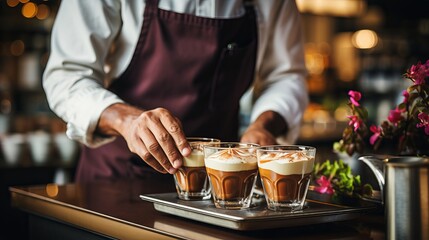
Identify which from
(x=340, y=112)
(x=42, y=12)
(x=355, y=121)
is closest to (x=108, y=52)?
(x=355, y=121)

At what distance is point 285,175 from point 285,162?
24 mm

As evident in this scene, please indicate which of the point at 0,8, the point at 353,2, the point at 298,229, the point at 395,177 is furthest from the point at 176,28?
the point at 353,2

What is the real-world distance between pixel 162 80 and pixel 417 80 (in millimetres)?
883

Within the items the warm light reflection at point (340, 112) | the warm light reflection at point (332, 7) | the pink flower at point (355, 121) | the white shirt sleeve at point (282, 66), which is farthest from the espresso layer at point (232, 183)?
the warm light reflection at point (340, 112)

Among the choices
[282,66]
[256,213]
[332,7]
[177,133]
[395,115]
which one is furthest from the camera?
[332,7]

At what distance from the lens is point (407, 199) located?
1.09m

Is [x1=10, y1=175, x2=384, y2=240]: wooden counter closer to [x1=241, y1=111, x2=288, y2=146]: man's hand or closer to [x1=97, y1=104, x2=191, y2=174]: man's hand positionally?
[x1=97, y1=104, x2=191, y2=174]: man's hand

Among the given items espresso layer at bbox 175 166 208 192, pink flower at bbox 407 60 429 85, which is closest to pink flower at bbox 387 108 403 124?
pink flower at bbox 407 60 429 85

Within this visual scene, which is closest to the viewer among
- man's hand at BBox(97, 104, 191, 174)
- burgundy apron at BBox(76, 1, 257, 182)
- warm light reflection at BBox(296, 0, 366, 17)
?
man's hand at BBox(97, 104, 191, 174)

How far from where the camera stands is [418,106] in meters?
1.37

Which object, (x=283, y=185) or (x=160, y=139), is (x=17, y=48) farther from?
(x=283, y=185)

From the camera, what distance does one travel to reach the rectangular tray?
1187 millimetres

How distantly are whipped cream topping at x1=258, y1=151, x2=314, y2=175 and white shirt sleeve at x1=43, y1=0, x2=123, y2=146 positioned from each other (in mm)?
720

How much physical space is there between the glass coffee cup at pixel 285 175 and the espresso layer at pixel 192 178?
174 millimetres
